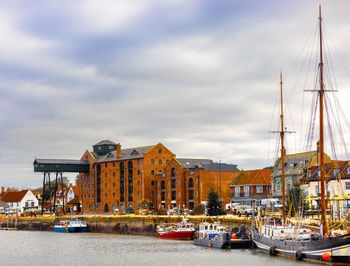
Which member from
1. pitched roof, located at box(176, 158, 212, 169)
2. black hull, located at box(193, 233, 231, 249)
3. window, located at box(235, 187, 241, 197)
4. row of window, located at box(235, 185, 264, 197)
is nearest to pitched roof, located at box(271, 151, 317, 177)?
row of window, located at box(235, 185, 264, 197)

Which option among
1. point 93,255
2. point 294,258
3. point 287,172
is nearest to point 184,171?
point 287,172

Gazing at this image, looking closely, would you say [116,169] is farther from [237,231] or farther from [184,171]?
[237,231]

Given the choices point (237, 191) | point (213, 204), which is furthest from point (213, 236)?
point (237, 191)

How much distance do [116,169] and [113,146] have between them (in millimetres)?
13968

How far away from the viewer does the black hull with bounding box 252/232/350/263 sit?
4650 centimetres

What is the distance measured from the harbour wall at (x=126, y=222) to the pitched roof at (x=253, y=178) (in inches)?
1103

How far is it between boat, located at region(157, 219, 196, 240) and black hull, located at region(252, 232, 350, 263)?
2342cm

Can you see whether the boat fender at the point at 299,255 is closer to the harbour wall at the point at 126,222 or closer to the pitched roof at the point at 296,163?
the harbour wall at the point at 126,222

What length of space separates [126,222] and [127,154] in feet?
138

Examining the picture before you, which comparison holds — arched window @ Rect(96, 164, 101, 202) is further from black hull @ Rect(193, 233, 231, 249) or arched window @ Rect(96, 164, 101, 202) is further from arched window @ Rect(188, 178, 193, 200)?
black hull @ Rect(193, 233, 231, 249)

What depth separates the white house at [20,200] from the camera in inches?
7603

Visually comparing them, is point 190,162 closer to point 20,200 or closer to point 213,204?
point 213,204

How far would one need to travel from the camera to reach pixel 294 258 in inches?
2143

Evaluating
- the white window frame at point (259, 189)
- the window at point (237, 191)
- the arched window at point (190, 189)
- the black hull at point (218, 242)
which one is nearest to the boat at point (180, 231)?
the black hull at point (218, 242)
